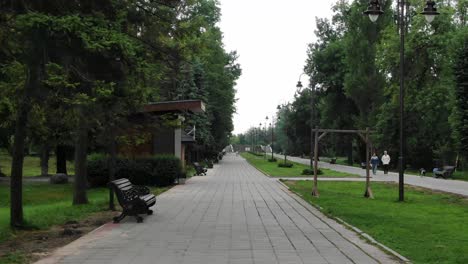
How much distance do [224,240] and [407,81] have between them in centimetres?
4352

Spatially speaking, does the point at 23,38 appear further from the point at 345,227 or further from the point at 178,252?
the point at 345,227

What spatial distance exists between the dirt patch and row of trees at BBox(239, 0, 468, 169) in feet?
99.3

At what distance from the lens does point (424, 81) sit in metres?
50.4

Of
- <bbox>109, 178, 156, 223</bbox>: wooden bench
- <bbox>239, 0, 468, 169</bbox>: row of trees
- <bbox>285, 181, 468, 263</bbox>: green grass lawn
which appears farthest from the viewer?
<bbox>239, 0, 468, 169</bbox>: row of trees

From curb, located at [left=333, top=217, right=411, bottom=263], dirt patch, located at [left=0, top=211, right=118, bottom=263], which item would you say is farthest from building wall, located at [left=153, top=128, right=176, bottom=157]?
curb, located at [left=333, top=217, right=411, bottom=263]

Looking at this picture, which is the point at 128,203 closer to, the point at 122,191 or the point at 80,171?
the point at 122,191

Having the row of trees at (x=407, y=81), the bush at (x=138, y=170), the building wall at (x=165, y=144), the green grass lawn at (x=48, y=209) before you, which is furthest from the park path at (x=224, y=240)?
the row of trees at (x=407, y=81)

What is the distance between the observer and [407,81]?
4981cm

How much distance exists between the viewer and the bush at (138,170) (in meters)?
26.5

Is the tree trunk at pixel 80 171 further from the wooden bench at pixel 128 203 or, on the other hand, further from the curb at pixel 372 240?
the curb at pixel 372 240

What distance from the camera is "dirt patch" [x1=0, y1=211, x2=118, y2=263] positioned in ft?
28.5

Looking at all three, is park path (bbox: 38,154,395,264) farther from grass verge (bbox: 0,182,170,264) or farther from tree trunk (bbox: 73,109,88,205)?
tree trunk (bbox: 73,109,88,205)

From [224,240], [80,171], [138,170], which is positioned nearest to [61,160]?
[138,170]

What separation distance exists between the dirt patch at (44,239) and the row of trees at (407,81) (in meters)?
30.3
